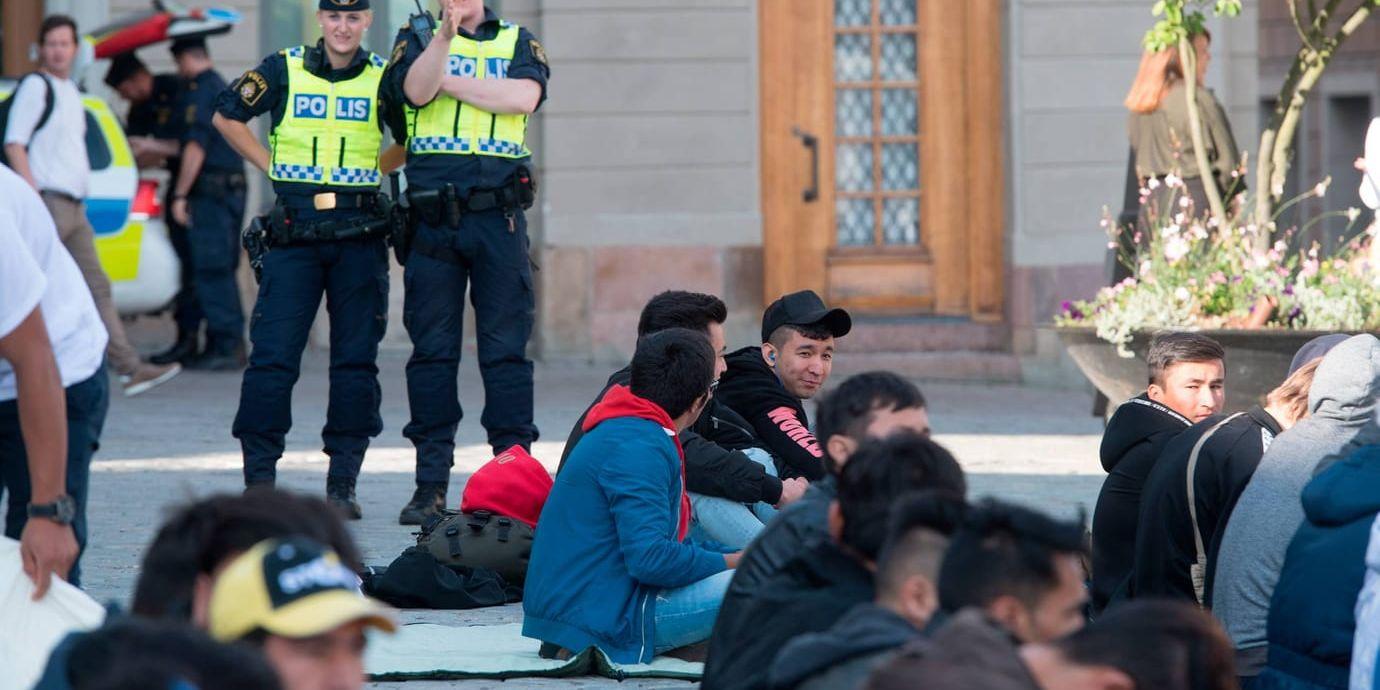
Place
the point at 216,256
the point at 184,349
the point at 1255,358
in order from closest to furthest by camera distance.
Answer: the point at 1255,358 < the point at 216,256 < the point at 184,349

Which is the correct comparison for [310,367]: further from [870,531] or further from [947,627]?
[947,627]

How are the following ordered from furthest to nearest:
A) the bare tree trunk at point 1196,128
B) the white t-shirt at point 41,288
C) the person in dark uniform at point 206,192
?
1. the person in dark uniform at point 206,192
2. the bare tree trunk at point 1196,128
3. the white t-shirt at point 41,288

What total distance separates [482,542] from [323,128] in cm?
179

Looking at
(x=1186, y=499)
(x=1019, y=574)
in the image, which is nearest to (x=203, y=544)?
(x=1019, y=574)

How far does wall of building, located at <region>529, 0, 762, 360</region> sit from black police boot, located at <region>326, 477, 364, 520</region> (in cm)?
606

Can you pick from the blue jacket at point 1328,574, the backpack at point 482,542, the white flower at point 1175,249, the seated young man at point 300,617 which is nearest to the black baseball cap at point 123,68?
the white flower at point 1175,249

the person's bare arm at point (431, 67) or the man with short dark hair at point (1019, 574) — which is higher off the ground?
the person's bare arm at point (431, 67)

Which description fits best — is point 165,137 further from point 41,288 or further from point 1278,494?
point 1278,494

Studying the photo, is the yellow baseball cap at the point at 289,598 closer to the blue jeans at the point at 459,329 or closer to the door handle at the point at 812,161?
the blue jeans at the point at 459,329

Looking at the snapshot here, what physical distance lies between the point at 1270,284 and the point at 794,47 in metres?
5.79

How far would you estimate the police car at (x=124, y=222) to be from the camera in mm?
12258

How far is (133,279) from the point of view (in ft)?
41.3

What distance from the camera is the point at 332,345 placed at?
7777mm

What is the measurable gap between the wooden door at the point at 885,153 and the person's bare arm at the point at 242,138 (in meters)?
6.48
